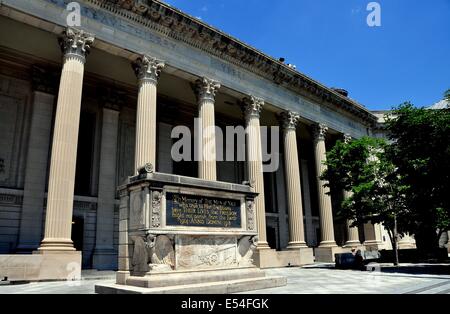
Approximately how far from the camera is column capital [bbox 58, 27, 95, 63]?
62.1 feet

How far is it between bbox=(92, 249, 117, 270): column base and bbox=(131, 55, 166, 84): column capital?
1104cm

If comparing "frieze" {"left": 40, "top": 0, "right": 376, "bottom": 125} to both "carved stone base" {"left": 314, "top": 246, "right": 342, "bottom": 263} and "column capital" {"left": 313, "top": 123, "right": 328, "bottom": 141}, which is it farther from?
"carved stone base" {"left": 314, "top": 246, "right": 342, "bottom": 263}

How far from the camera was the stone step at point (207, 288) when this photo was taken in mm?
8648

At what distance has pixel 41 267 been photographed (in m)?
15.7

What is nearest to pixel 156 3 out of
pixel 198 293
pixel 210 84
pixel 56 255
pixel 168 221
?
pixel 210 84

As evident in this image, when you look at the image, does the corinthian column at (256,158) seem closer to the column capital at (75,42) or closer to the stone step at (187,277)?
the column capital at (75,42)

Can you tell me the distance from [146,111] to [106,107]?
6.56m

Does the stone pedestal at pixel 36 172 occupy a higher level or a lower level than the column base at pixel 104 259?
higher

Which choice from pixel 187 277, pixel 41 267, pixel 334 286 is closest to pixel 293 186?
pixel 334 286

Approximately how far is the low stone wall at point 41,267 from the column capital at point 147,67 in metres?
10.3

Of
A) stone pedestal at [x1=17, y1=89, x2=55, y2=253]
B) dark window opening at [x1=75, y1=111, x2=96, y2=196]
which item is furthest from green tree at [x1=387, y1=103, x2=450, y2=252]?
stone pedestal at [x1=17, y1=89, x2=55, y2=253]

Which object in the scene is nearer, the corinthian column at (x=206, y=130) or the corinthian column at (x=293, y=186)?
the corinthian column at (x=206, y=130)

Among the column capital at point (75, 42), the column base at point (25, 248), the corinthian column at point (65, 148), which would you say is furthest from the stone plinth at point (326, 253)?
the column capital at point (75, 42)
